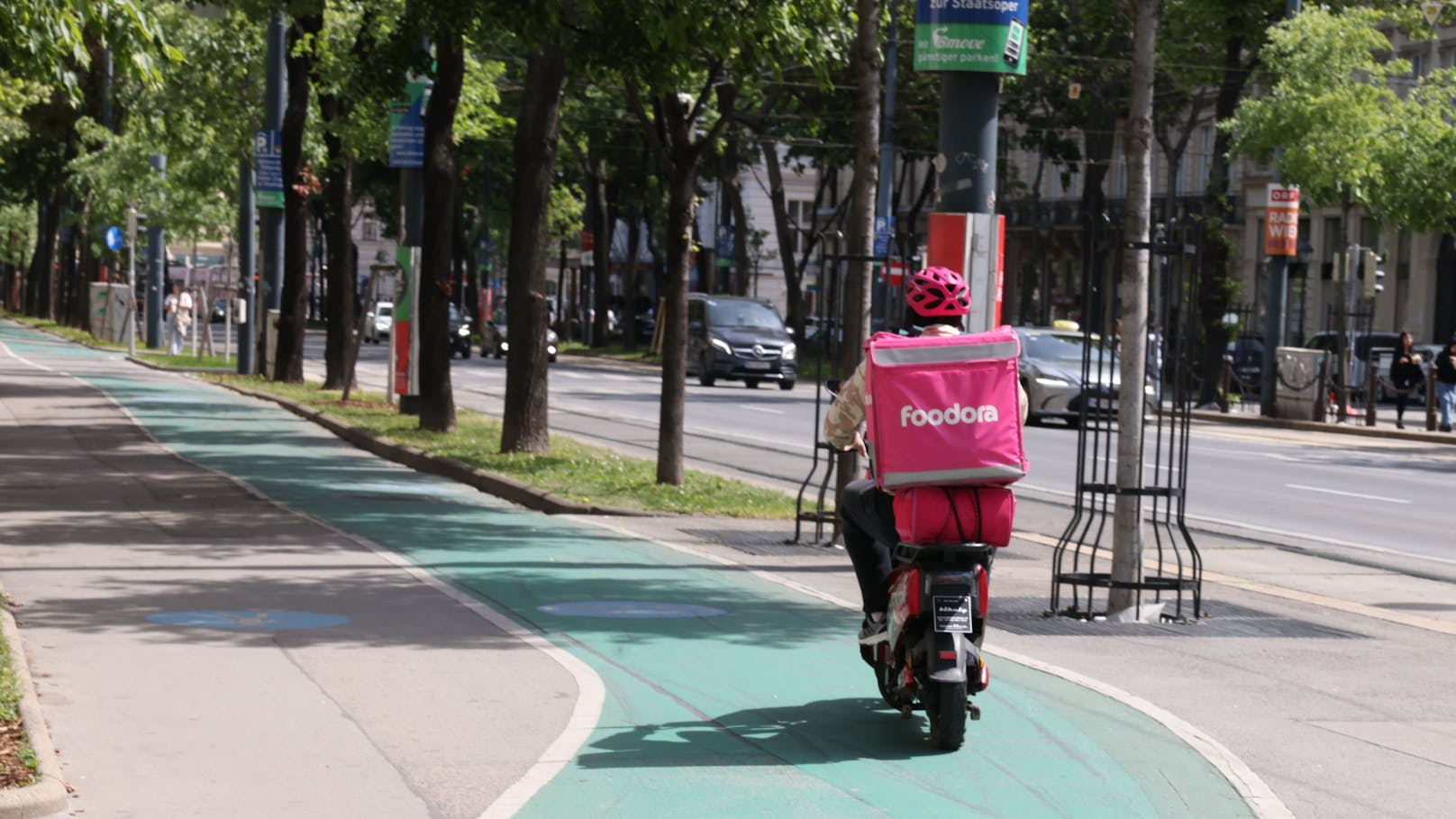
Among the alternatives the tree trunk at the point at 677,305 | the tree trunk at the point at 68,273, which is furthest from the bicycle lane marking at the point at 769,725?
the tree trunk at the point at 68,273

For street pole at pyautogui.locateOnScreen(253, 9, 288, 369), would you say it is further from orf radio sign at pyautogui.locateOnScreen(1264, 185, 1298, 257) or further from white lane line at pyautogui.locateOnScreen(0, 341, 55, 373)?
orf radio sign at pyautogui.locateOnScreen(1264, 185, 1298, 257)

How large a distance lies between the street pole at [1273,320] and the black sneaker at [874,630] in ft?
105

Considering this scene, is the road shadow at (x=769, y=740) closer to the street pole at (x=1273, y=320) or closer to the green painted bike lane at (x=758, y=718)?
the green painted bike lane at (x=758, y=718)

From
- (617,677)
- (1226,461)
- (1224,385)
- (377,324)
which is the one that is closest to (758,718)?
(617,677)

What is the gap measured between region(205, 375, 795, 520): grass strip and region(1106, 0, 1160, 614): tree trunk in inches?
201

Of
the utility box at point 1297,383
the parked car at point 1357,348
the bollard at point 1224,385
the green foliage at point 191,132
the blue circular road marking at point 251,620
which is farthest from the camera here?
the parked car at point 1357,348

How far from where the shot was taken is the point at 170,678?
8.14m

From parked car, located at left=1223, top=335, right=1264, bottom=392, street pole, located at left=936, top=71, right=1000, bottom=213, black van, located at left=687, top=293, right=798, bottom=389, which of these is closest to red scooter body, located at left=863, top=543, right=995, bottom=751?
street pole, located at left=936, top=71, right=1000, bottom=213

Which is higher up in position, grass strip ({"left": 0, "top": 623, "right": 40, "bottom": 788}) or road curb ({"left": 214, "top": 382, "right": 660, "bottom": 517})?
grass strip ({"left": 0, "top": 623, "right": 40, "bottom": 788})

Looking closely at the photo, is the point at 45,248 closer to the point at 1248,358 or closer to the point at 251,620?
the point at 1248,358

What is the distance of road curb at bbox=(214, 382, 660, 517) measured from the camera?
1560cm

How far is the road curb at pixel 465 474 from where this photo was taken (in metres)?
15.6

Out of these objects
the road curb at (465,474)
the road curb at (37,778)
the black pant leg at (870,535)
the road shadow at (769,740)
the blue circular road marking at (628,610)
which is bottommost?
the road curb at (465,474)

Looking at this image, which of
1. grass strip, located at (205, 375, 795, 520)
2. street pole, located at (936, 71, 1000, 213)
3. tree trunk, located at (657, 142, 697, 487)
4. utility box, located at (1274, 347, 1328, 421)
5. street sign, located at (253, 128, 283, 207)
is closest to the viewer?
street pole, located at (936, 71, 1000, 213)
